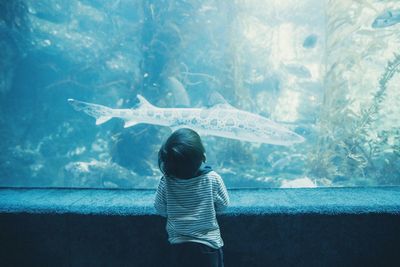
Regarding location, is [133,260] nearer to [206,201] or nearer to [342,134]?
[206,201]

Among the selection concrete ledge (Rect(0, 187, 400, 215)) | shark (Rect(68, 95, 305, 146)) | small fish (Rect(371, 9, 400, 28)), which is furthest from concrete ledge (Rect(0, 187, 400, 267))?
small fish (Rect(371, 9, 400, 28))

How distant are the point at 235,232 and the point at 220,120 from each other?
11.4 ft

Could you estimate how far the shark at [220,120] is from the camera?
5242 millimetres

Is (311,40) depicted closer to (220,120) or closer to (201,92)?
(201,92)

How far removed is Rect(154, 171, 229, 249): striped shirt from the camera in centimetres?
178

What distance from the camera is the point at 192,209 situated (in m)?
1.79

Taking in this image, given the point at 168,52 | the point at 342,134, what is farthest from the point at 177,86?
the point at 342,134

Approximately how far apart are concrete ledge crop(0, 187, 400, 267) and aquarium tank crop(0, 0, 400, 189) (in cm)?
326

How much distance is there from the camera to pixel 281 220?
2008 millimetres

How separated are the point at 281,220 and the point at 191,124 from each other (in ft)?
12.3

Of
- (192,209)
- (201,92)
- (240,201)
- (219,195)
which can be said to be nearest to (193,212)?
(192,209)

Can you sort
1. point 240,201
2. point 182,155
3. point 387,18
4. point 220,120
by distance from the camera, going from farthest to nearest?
point 387,18, point 220,120, point 240,201, point 182,155

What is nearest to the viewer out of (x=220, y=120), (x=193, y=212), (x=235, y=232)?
(x=193, y=212)

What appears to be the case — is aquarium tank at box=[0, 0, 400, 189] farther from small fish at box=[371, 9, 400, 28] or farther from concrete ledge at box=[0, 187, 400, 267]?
concrete ledge at box=[0, 187, 400, 267]
